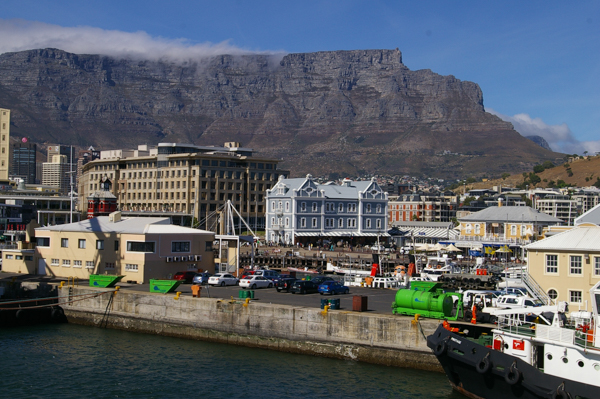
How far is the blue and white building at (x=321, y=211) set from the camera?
391ft

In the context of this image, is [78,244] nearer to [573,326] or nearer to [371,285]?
[371,285]

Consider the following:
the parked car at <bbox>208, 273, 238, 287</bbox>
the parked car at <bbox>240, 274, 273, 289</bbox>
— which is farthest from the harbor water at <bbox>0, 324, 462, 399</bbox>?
the parked car at <bbox>208, 273, 238, 287</bbox>

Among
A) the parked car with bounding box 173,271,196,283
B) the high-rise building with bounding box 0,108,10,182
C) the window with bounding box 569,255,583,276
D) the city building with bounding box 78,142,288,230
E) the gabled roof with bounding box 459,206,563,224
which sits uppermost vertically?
the high-rise building with bounding box 0,108,10,182

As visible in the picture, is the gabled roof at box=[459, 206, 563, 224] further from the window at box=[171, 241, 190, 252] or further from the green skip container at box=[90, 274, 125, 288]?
the green skip container at box=[90, 274, 125, 288]

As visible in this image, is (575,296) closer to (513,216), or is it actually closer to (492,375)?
(492,375)

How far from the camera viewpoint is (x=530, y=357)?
3012cm

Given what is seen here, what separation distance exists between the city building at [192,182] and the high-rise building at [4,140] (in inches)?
1002

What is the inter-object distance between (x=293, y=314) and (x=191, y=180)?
363 feet

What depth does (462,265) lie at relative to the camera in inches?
3423

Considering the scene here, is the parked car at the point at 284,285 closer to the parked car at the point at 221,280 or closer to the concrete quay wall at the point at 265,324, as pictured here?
the parked car at the point at 221,280

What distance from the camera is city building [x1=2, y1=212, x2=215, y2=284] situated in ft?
188

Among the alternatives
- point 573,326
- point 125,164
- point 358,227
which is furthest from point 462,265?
point 125,164

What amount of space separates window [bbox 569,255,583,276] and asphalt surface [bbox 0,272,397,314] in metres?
11.9

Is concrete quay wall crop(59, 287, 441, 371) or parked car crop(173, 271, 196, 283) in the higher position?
parked car crop(173, 271, 196, 283)
